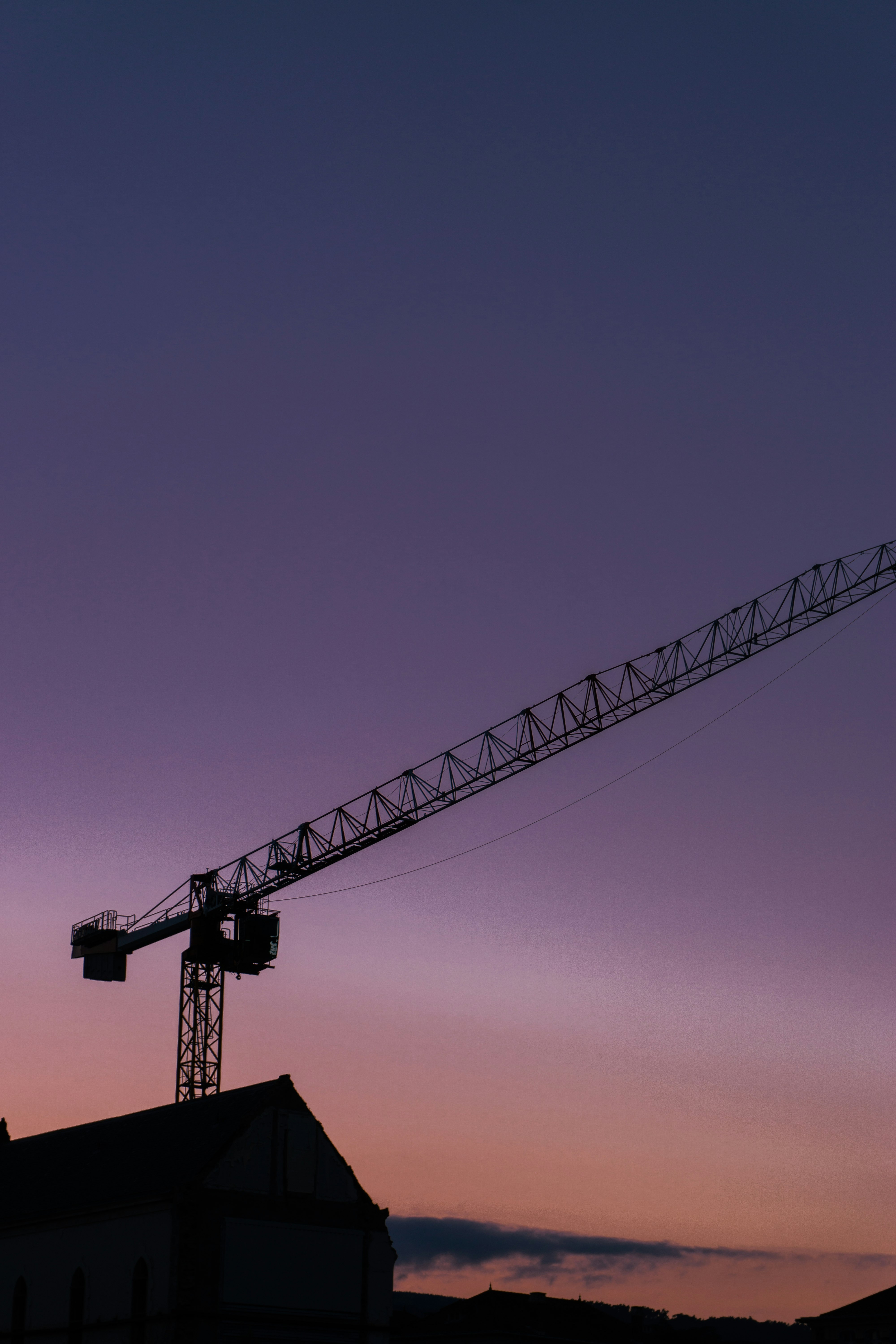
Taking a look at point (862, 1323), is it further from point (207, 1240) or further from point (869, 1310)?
point (207, 1240)

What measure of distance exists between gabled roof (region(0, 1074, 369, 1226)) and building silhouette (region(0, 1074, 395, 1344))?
10 cm

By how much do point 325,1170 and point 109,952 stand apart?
5387cm

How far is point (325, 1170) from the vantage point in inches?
2731

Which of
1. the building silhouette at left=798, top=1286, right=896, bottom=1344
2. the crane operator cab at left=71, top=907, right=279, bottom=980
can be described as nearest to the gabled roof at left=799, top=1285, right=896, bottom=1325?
the building silhouette at left=798, top=1286, right=896, bottom=1344

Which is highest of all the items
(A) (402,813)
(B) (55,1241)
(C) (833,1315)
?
(A) (402,813)

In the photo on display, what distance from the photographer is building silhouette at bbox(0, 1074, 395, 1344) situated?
209ft

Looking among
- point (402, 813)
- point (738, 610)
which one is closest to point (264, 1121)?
point (402, 813)

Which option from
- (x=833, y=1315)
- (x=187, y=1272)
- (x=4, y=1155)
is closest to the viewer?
(x=187, y=1272)

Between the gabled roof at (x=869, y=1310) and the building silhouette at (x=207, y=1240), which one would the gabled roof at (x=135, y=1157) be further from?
the gabled roof at (x=869, y=1310)

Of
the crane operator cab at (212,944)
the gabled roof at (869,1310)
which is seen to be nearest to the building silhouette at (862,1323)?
the gabled roof at (869,1310)

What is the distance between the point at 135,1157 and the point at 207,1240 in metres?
7.45

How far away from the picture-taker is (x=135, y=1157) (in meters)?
70.2

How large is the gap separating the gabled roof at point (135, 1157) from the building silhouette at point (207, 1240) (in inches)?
3.9

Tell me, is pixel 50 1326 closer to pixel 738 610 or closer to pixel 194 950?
pixel 194 950
